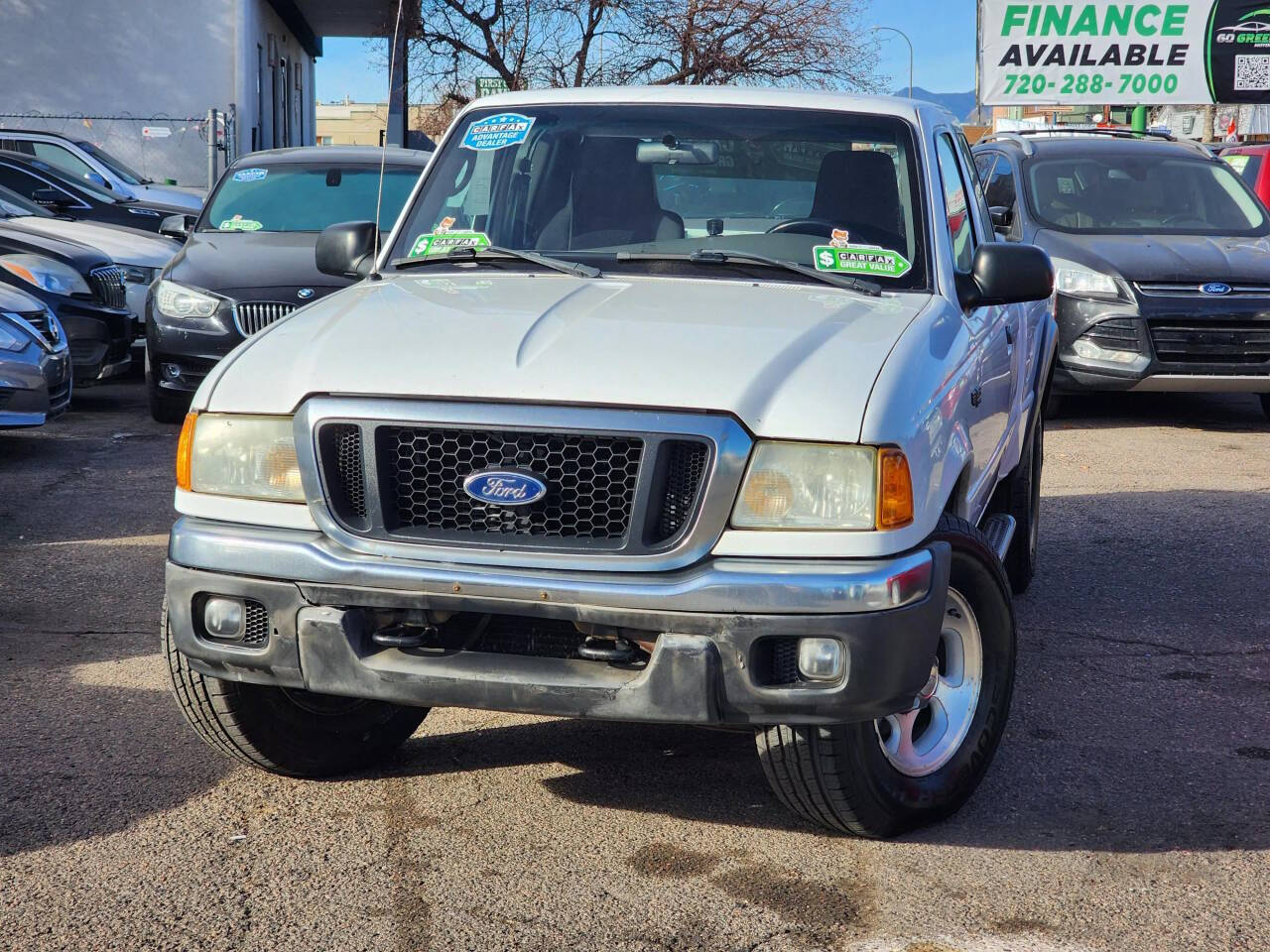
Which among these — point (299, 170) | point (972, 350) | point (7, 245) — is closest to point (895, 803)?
point (972, 350)

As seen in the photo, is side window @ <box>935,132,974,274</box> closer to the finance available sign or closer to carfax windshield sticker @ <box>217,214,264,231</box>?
carfax windshield sticker @ <box>217,214,264,231</box>

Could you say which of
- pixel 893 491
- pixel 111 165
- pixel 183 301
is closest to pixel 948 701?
pixel 893 491

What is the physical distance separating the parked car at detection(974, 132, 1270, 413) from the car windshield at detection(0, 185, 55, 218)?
25.7 ft

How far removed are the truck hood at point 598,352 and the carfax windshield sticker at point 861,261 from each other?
237 mm

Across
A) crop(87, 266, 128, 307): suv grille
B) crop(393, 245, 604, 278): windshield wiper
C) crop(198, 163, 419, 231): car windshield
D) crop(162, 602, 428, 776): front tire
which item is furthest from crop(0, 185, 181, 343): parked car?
crop(162, 602, 428, 776): front tire

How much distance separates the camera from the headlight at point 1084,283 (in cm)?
1077

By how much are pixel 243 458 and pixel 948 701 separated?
71.7 inches

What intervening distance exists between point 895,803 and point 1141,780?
92cm

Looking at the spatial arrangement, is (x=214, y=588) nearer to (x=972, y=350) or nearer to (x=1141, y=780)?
(x=972, y=350)

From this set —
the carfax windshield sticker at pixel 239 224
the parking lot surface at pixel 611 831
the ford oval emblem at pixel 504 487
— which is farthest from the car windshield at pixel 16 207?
the ford oval emblem at pixel 504 487

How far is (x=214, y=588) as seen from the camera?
3480 mm

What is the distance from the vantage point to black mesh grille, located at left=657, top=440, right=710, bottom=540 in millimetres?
3275

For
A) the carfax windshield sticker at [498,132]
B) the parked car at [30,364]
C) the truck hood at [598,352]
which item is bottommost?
the parked car at [30,364]

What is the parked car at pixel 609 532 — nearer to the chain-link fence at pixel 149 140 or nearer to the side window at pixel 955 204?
the side window at pixel 955 204
